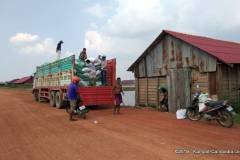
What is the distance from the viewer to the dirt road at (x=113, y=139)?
7.35 meters

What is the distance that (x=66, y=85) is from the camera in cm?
1664

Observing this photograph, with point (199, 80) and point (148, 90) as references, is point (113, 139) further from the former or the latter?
point (148, 90)

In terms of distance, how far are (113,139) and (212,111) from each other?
418cm

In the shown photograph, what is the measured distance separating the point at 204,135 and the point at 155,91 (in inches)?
350

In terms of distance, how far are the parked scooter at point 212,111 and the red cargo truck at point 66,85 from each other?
5385 millimetres

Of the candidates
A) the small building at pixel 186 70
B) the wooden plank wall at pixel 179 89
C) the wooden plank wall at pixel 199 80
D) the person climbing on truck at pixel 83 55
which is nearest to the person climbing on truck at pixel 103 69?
the person climbing on truck at pixel 83 55

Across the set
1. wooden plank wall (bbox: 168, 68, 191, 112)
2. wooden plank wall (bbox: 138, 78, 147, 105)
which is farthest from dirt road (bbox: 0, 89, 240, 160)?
wooden plank wall (bbox: 138, 78, 147, 105)

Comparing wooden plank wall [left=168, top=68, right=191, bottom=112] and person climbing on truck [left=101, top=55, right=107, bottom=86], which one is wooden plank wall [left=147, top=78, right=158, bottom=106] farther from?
person climbing on truck [left=101, top=55, right=107, bottom=86]

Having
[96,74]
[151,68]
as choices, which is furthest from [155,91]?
[96,74]

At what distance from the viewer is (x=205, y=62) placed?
14.9 m

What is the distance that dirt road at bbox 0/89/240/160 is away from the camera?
24.1ft

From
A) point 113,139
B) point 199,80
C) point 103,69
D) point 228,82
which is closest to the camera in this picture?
point 113,139

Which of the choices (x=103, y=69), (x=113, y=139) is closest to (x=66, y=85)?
(x=103, y=69)

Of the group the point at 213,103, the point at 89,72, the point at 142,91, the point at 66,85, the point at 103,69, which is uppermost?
the point at 103,69
